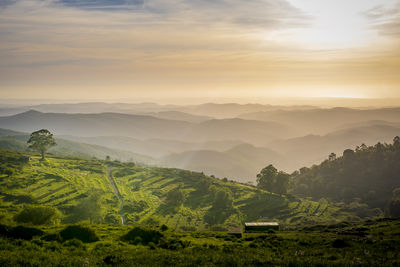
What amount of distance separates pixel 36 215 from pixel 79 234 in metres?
34.0

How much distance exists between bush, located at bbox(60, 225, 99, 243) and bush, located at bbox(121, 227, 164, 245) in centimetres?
515

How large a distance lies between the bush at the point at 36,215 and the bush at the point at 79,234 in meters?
29.6

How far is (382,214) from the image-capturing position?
16712 cm

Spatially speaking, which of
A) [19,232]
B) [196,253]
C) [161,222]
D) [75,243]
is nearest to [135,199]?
[161,222]

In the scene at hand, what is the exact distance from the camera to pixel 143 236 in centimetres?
4416

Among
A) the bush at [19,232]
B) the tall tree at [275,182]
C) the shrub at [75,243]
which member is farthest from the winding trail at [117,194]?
the tall tree at [275,182]

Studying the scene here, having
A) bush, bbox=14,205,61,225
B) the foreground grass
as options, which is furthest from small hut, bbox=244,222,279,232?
bush, bbox=14,205,61,225

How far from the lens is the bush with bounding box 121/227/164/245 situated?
42875 mm

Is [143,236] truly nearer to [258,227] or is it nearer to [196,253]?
[196,253]

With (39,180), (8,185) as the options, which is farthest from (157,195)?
(8,185)

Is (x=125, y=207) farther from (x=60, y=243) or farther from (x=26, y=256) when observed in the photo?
(x=26, y=256)

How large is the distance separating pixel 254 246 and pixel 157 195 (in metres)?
119

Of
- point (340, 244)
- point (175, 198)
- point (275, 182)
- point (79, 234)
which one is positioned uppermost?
point (79, 234)

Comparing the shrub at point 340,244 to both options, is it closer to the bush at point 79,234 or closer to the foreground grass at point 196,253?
the foreground grass at point 196,253
